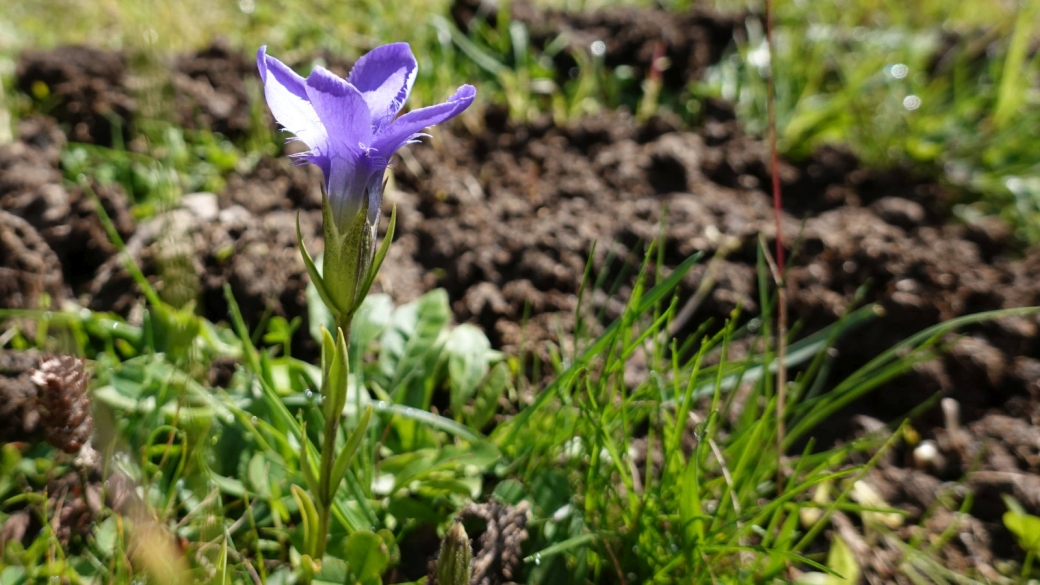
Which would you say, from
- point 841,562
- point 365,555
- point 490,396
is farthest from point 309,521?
point 841,562

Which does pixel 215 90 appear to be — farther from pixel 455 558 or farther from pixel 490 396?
pixel 455 558

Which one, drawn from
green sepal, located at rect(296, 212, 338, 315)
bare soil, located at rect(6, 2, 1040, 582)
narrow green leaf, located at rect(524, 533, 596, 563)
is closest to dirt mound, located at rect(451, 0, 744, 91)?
bare soil, located at rect(6, 2, 1040, 582)

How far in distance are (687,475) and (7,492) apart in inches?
56.4

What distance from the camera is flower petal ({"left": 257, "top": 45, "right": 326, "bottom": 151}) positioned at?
1.06m

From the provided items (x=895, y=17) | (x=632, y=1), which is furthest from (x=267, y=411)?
(x=895, y=17)

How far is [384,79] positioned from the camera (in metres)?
1.15

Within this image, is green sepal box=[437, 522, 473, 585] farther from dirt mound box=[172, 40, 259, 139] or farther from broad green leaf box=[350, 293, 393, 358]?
dirt mound box=[172, 40, 259, 139]

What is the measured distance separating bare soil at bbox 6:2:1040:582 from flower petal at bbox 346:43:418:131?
2.20 ft

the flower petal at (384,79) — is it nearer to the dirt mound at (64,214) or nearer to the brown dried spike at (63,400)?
the brown dried spike at (63,400)

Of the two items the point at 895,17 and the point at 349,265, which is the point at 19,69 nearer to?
the point at 349,265

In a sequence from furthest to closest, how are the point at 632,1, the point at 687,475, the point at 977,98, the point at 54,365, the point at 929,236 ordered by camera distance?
the point at 632,1, the point at 977,98, the point at 929,236, the point at 687,475, the point at 54,365

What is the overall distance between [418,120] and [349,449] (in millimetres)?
518

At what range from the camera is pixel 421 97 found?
311 cm

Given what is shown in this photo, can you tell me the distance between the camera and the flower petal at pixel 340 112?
1013 mm
